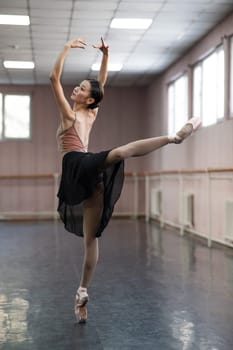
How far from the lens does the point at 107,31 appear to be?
7.91 metres

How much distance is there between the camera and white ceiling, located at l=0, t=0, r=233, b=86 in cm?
675

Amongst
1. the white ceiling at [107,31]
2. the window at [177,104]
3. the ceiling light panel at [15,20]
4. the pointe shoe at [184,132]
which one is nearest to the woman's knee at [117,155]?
the pointe shoe at [184,132]

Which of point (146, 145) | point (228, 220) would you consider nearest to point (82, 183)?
point (146, 145)

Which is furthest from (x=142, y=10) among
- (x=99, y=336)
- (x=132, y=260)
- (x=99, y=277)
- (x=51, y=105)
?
(x=51, y=105)

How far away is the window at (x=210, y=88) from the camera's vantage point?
775 cm

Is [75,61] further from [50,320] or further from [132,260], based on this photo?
[50,320]

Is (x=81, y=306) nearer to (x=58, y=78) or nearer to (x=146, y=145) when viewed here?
(x=146, y=145)

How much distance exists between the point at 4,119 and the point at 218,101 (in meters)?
5.85

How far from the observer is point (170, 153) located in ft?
34.6

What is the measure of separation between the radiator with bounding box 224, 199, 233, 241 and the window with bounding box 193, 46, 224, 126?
51.2 inches

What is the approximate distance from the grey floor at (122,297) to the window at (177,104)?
323 cm

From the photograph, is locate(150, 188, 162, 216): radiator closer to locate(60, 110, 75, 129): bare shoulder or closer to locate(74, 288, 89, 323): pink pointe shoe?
locate(74, 288, 89, 323): pink pointe shoe

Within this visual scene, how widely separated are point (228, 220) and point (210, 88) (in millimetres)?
2210

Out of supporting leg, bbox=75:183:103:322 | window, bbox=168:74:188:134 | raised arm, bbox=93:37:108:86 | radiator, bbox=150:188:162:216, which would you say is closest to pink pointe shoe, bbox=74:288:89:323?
supporting leg, bbox=75:183:103:322
